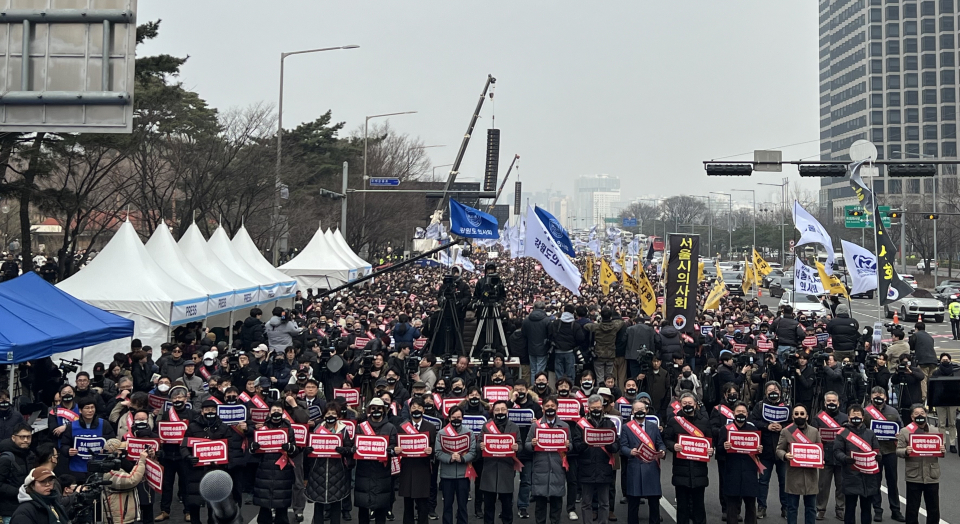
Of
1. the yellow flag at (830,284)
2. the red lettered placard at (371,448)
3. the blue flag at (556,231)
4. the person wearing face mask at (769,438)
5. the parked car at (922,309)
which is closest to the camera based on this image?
the red lettered placard at (371,448)

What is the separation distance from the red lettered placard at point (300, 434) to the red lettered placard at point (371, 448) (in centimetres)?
67

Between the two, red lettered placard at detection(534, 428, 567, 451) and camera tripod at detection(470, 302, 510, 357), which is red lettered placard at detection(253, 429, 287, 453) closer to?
red lettered placard at detection(534, 428, 567, 451)

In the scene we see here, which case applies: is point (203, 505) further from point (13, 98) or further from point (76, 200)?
point (76, 200)

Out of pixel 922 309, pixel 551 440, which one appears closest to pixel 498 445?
pixel 551 440

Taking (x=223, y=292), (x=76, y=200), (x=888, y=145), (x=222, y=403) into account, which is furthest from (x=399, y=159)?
(x=888, y=145)

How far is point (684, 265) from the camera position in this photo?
18.3m

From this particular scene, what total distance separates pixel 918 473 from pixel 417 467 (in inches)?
A: 206

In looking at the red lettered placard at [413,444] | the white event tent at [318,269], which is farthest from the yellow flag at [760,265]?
the red lettered placard at [413,444]

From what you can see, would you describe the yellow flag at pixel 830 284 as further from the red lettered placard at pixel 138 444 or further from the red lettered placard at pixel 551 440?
the red lettered placard at pixel 138 444

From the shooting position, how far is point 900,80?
378ft

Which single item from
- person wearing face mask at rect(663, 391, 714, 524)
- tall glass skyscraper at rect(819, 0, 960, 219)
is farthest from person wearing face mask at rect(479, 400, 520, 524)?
tall glass skyscraper at rect(819, 0, 960, 219)

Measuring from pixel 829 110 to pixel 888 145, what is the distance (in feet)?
65.3

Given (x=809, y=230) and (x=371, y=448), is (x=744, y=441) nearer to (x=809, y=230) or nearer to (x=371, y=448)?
(x=371, y=448)

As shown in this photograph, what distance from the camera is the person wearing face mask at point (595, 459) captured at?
10.3 metres
